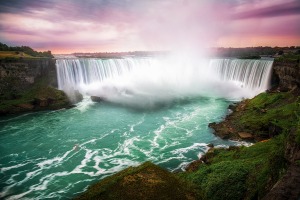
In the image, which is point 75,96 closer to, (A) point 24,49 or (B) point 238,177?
(A) point 24,49

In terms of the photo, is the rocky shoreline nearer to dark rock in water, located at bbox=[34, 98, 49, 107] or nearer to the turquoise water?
dark rock in water, located at bbox=[34, 98, 49, 107]

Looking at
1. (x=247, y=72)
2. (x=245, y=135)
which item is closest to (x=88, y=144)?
(x=245, y=135)

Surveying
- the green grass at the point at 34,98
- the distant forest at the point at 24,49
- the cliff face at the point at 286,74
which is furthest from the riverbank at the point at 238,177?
the distant forest at the point at 24,49

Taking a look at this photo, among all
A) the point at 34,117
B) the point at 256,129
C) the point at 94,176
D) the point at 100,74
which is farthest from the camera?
the point at 100,74

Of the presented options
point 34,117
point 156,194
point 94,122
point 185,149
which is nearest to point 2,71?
point 34,117

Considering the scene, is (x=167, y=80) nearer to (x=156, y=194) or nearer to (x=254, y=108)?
(x=254, y=108)
